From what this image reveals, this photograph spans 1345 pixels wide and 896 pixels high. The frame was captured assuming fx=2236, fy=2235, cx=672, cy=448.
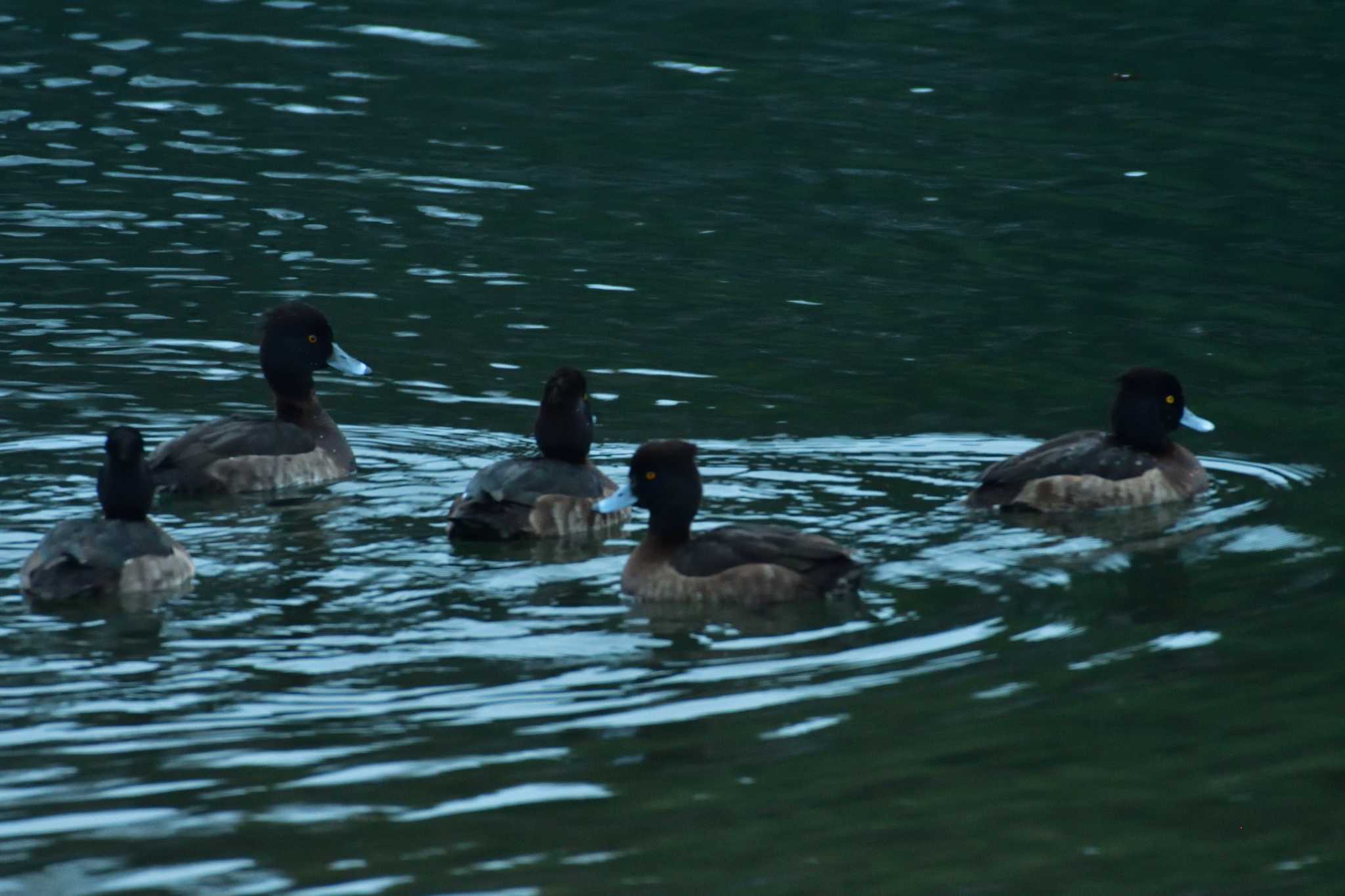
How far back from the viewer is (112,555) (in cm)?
1188

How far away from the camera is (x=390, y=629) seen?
11250mm

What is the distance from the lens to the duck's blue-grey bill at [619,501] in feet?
41.9

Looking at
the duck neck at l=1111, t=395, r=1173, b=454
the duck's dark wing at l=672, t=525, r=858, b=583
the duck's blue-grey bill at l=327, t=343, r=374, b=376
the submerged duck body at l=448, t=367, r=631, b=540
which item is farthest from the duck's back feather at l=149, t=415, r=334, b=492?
the duck neck at l=1111, t=395, r=1173, b=454

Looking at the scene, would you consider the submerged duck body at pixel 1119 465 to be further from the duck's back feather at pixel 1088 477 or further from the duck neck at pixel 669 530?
the duck neck at pixel 669 530

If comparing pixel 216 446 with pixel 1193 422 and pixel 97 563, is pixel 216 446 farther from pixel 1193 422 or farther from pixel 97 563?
pixel 1193 422

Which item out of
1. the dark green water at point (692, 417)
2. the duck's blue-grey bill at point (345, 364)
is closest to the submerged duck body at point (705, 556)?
the dark green water at point (692, 417)

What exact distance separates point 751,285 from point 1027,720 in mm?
11272

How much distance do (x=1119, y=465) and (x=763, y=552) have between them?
3.28 m

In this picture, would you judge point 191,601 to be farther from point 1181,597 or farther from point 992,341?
point 992,341

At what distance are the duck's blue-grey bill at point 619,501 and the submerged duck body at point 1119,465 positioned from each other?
2.40 meters

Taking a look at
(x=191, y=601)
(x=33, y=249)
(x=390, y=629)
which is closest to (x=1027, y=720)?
(x=390, y=629)

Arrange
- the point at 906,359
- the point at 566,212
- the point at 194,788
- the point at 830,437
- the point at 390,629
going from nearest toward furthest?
the point at 194,788 → the point at 390,629 → the point at 830,437 → the point at 906,359 → the point at 566,212

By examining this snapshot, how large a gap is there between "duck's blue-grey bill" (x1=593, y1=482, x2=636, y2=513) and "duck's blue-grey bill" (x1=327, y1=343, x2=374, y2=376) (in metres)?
4.16

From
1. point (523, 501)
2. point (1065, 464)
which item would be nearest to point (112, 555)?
point (523, 501)
